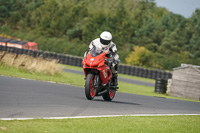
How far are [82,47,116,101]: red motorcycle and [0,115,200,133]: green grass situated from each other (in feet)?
7.20

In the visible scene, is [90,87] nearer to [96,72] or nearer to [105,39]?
[96,72]

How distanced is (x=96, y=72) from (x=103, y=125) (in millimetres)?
3842

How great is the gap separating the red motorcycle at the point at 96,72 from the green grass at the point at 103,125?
86.3 inches

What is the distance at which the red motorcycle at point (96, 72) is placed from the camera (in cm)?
1102

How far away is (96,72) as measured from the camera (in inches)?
441

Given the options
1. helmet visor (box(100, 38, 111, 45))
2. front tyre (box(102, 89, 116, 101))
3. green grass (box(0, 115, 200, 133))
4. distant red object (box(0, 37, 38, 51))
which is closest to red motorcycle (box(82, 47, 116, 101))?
helmet visor (box(100, 38, 111, 45))

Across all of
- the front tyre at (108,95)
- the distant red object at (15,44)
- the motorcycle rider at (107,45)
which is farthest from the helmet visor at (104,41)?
the distant red object at (15,44)

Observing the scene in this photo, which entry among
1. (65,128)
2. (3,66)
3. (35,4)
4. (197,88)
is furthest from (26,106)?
(35,4)

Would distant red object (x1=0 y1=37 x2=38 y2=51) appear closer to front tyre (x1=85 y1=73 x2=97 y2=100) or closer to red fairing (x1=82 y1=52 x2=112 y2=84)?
front tyre (x1=85 y1=73 x2=97 y2=100)

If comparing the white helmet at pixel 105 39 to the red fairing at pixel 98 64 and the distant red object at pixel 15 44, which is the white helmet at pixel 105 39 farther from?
the distant red object at pixel 15 44

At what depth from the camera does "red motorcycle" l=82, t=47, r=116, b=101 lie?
36.2 feet

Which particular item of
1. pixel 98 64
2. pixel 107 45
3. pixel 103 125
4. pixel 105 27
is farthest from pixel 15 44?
pixel 105 27

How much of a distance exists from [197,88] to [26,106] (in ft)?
60.5

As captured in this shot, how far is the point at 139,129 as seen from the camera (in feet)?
24.8
